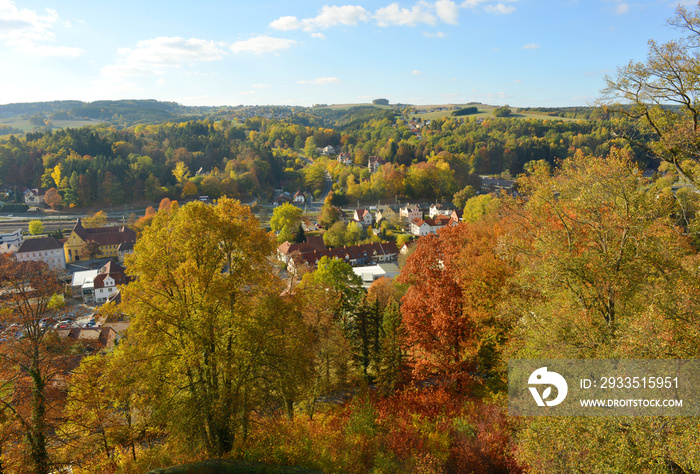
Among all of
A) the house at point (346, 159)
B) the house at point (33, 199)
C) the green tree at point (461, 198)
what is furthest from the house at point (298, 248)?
the house at point (346, 159)

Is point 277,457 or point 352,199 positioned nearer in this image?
point 277,457

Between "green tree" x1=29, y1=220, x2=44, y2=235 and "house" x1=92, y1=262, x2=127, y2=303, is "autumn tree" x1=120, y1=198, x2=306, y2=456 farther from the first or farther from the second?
"green tree" x1=29, y1=220, x2=44, y2=235

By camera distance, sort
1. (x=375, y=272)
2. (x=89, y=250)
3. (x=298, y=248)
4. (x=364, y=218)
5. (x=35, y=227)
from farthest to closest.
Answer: (x=364, y=218) → (x=35, y=227) → (x=89, y=250) → (x=298, y=248) → (x=375, y=272)

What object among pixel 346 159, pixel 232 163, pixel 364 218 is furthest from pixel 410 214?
pixel 346 159

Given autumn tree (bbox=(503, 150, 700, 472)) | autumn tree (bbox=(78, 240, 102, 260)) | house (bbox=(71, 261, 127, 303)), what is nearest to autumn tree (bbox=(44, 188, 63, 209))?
autumn tree (bbox=(78, 240, 102, 260))

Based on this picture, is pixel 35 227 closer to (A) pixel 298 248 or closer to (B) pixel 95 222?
(B) pixel 95 222

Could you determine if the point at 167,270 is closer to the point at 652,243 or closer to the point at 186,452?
the point at 186,452

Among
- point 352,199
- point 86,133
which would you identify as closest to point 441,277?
point 352,199
